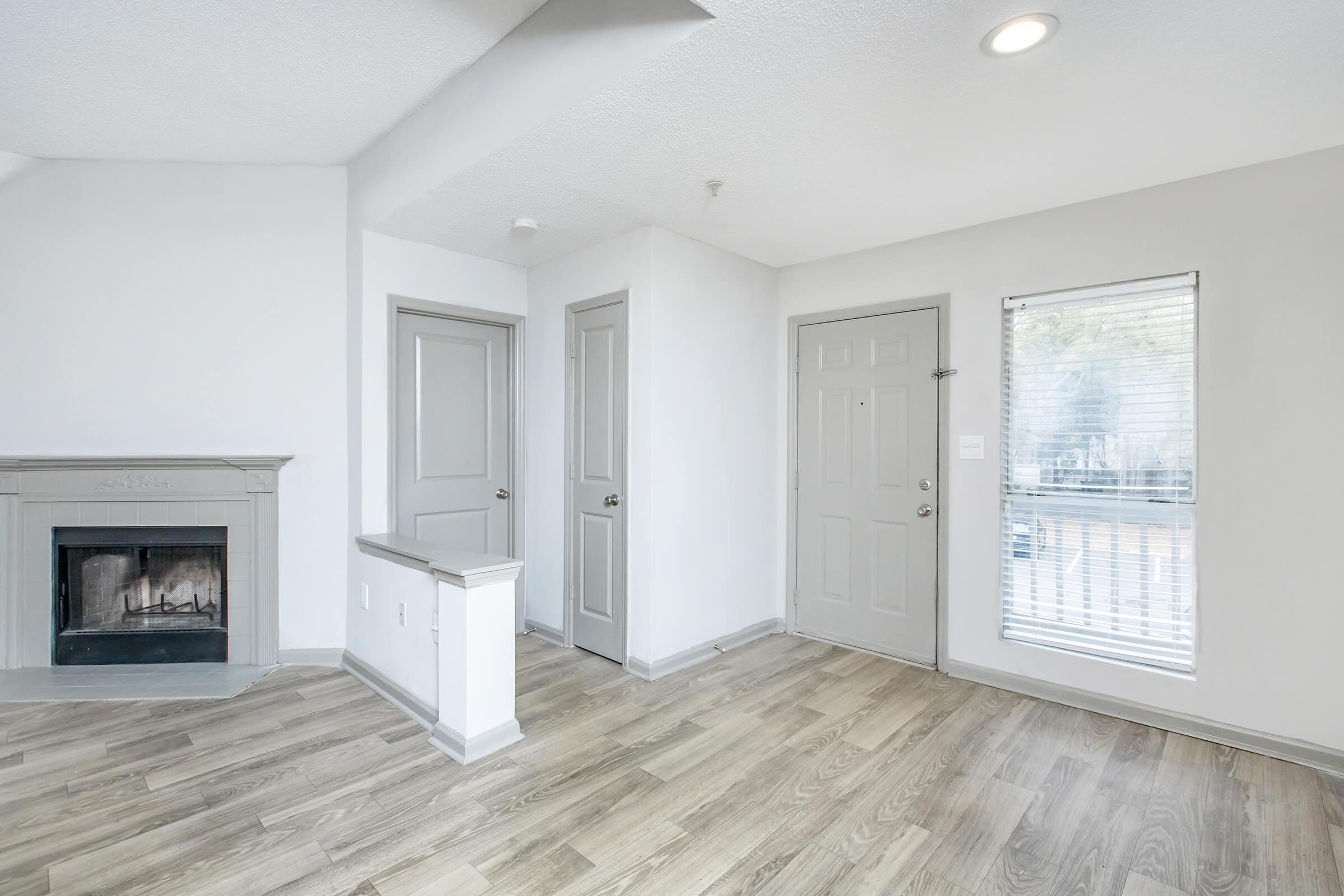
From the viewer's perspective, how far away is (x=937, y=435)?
3500mm

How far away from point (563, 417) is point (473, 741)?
1970 millimetres

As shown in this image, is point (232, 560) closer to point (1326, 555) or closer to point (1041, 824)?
point (1041, 824)

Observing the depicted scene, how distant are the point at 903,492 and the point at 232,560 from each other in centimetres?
383

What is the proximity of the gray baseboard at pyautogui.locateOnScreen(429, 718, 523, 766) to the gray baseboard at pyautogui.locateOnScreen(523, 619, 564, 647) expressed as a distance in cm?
119

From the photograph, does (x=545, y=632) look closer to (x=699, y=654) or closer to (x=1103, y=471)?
(x=699, y=654)

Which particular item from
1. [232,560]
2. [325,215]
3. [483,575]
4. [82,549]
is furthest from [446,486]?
[82,549]

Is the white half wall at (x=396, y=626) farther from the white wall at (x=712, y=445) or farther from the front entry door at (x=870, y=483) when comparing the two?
the front entry door at (x=870, y=483)

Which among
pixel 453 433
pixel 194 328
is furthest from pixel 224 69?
pixel 453 433

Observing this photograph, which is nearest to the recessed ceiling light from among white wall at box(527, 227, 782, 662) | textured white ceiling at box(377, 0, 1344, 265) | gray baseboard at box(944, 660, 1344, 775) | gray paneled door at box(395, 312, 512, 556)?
textured white ceiling at box(377, 0, 1344, 265)

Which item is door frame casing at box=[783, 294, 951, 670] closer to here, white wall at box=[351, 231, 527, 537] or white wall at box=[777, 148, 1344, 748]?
white wall at box=[777, 148, 1344, 748]

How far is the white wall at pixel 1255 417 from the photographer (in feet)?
8.13

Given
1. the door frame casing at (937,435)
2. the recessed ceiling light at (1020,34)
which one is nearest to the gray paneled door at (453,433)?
the door frame casing at (937,435)

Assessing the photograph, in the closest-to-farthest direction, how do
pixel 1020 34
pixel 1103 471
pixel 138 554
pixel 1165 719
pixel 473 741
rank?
pixel 1020 34 < pixel 473 741 < pixel 1165 719 < pixel 1103 471 < pixel 138 554

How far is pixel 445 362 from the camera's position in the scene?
3.84 metres
